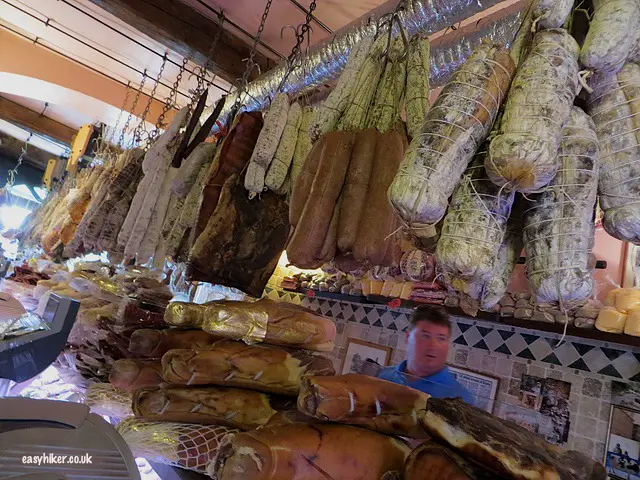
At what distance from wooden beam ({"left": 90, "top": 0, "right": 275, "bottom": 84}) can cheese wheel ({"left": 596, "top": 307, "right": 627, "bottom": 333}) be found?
361 centimetres

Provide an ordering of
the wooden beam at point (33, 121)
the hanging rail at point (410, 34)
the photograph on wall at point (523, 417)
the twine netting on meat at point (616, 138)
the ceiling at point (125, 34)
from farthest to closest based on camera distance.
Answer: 1. the wooden beam at point (33, 121)
2. the ceiling at point (125, 34)
3. the hanging rail at point (410, 34)
4. the photograph on wall at point (523, 417)
5. the twine netting on meat at point (616, 138)

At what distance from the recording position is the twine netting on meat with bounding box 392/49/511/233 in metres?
0.97

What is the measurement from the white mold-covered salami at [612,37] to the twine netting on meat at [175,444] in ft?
4.08

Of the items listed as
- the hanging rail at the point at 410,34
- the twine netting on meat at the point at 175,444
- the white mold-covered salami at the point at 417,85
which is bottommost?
the twine netting on meat at the point at 175,444

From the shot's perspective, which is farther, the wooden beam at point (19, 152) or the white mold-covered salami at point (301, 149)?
the wooden beam at point (19, 152)

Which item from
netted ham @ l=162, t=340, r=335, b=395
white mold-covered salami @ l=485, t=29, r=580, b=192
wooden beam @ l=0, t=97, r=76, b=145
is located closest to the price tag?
netted ham @ l=162, t=340, r=335, b=395

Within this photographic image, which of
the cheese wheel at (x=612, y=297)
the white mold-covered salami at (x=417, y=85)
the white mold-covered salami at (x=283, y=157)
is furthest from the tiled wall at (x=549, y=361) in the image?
the white mold-covered salami at (x=283, y=157)

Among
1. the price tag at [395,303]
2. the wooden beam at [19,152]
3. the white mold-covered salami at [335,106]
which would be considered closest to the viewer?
the white mold-covered salami at [335,106]

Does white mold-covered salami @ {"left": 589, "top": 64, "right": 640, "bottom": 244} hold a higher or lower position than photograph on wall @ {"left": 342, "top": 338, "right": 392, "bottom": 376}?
higher

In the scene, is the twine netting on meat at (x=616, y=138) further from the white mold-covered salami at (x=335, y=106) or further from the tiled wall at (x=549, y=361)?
the tiled wall at (x=549, y=361)

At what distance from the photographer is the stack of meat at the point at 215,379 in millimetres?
1240

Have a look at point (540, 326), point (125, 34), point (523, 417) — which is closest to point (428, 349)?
point (540, 326)

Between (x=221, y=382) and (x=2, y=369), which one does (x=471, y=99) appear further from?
(x=2, y=369)

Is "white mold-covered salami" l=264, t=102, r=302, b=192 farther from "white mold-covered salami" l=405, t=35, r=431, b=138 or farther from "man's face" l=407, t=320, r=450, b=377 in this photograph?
"man's face" l=407, t=320, r=450, b=377
